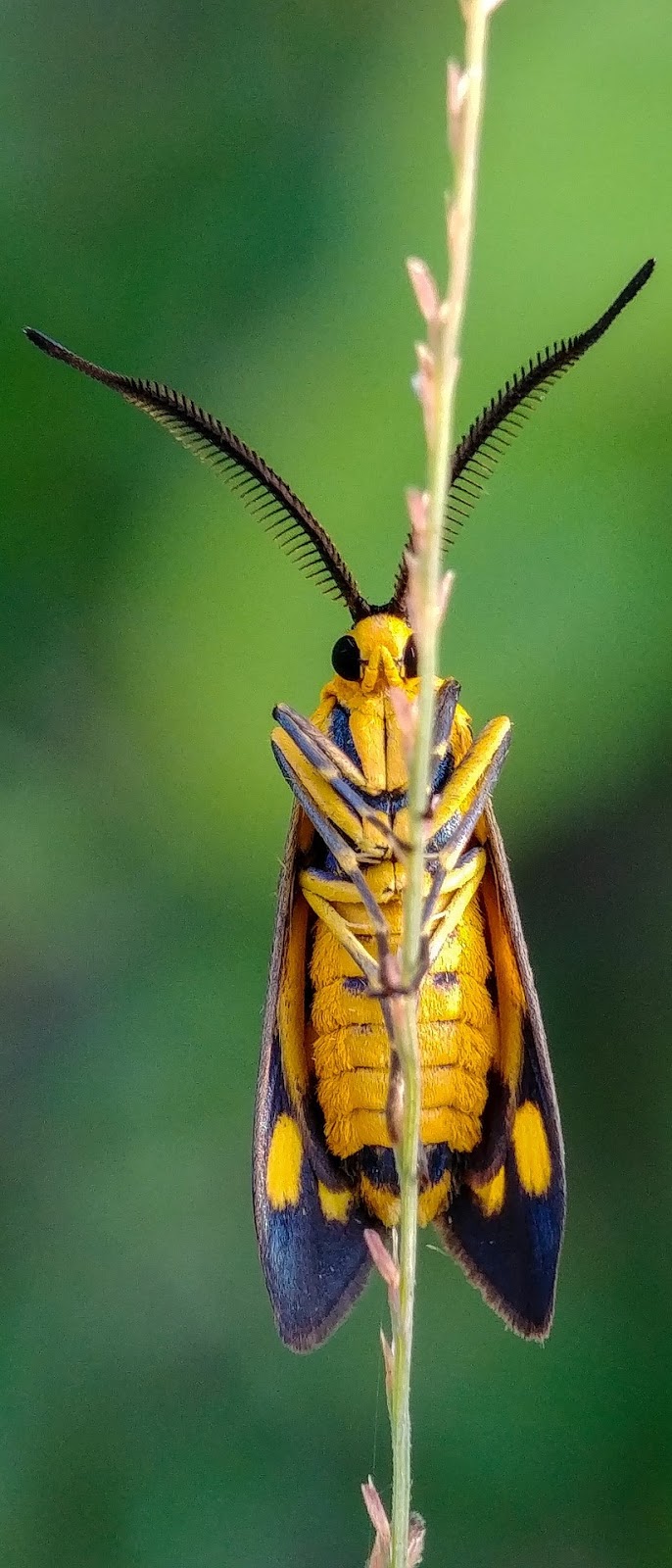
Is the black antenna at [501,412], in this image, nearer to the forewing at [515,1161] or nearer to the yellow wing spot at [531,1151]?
the forewing at [515,1161]

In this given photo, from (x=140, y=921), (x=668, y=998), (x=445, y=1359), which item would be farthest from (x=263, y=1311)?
(x=668, y=998)

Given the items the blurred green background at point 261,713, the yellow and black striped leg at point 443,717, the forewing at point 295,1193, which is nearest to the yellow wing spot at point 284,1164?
the forewing at point 295,1193

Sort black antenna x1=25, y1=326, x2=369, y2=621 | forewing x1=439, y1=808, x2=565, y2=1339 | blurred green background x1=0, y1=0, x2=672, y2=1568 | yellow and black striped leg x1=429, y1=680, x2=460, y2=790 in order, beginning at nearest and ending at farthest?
black antenna x1=25, y1=326, x2=369, y2=621 < yellow and black striped leg x1=429, y1=680, x2=460, y2=790 < forewing x1=439, y1=808, x2=565, y2=1339 < blurred green background x1=0, y1=0, x2=672, y2=1568

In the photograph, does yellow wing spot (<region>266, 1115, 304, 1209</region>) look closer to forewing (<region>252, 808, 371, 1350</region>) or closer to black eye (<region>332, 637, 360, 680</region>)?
forewing (<region>252, 808, 371, 1350</region>)

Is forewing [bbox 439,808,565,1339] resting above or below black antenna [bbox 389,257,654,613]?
below

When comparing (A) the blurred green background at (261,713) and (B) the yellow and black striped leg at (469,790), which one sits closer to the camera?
(B) the yellow and black striped leg at (469,790)

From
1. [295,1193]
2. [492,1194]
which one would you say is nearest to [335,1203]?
[295,1193]

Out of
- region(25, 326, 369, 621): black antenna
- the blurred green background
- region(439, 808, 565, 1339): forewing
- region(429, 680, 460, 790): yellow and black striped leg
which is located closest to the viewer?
region(25, 326, 369, 621): black antenna

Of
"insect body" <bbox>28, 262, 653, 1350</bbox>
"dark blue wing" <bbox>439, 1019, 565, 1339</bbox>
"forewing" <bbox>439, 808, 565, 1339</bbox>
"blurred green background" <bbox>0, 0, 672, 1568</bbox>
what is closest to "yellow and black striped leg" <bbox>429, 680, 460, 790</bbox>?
"insect body" <bbox>28, 262, 653, 1350</bbox>
